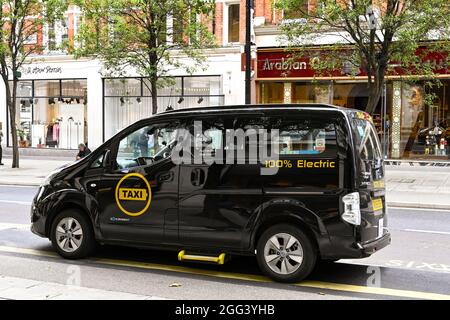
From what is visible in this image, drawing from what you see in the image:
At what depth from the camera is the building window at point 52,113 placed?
29.2 meters

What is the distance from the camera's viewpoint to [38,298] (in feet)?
18.3

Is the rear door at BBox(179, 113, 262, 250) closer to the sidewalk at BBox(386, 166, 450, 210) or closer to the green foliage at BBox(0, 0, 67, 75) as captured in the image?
the sidewalk at BBox(386, 166, 450, 210)

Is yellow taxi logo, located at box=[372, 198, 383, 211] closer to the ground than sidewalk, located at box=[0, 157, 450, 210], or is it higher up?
higher up

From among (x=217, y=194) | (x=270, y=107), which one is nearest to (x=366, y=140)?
(x=270, y=107)

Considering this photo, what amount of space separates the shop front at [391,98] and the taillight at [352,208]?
1631 centimetres

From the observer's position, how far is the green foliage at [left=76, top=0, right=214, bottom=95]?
18547 millimetres

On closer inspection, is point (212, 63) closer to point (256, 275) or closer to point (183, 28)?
point (183, 28)

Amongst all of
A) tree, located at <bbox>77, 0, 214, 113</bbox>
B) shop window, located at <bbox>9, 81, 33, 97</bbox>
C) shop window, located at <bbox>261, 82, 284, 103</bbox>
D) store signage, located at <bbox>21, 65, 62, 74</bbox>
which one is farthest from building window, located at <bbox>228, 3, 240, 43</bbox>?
shop window, located at <bbox>9, 81, 33, 97</bbox>

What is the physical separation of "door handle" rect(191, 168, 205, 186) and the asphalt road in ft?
3.71

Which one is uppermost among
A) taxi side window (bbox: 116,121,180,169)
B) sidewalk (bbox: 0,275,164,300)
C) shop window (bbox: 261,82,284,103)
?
shop window (bbox: 261,82,284,103)

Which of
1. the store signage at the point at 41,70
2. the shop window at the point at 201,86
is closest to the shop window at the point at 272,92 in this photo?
the shop window at the point at 201,86

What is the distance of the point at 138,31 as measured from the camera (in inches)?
755

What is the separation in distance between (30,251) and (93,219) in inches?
Answer: 54.2
